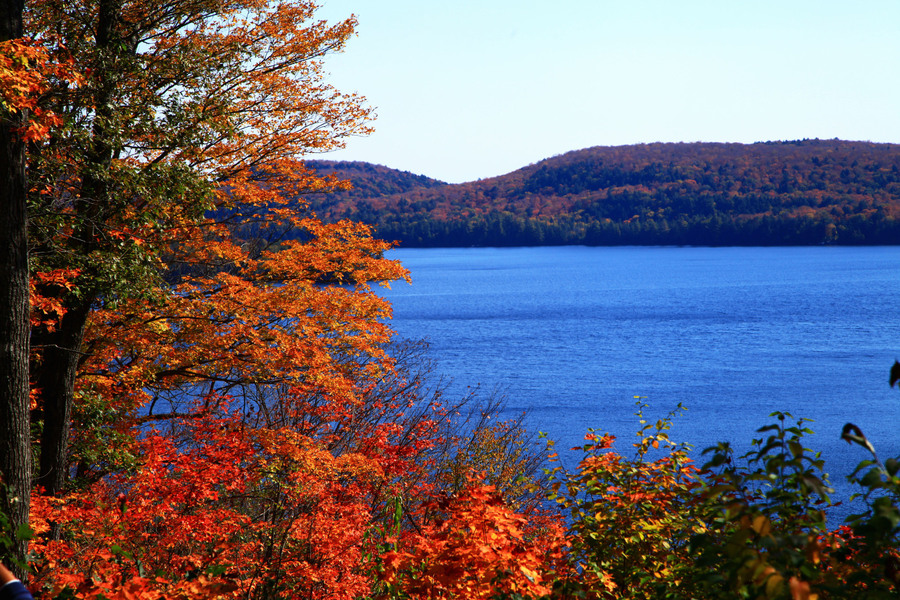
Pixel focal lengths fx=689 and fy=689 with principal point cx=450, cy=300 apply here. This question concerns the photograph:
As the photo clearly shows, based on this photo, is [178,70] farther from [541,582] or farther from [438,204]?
[438,204]

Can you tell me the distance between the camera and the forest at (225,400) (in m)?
4.30

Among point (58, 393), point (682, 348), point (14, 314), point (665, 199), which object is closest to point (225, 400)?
point (58, 393)

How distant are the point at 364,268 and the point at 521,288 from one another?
71522 millimetres

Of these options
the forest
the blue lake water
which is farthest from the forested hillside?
the forest

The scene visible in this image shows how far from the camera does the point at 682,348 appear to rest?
144 feet

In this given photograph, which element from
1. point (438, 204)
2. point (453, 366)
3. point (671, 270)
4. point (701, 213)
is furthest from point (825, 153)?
point (453, 366)

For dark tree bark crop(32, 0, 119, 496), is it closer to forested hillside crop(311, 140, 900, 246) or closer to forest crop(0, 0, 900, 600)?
forest crop(0, 0, 900, 600)

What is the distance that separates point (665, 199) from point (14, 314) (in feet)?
537

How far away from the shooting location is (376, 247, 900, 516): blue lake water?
27688 mm

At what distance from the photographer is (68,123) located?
22.1 feet

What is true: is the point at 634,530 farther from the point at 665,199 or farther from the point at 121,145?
the point at 665,199

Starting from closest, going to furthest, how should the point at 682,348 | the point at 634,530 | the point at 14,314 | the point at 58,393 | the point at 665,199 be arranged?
the point at 634,530 < the point at 14,314 < the point at 58,393 < the point at 682,348 < the point at 665,199

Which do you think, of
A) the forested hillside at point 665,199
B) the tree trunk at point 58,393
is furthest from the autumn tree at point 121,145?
the forested hillside at point 665,199

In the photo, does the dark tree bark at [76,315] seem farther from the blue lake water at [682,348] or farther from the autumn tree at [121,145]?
the blue lake water at [682,348]
